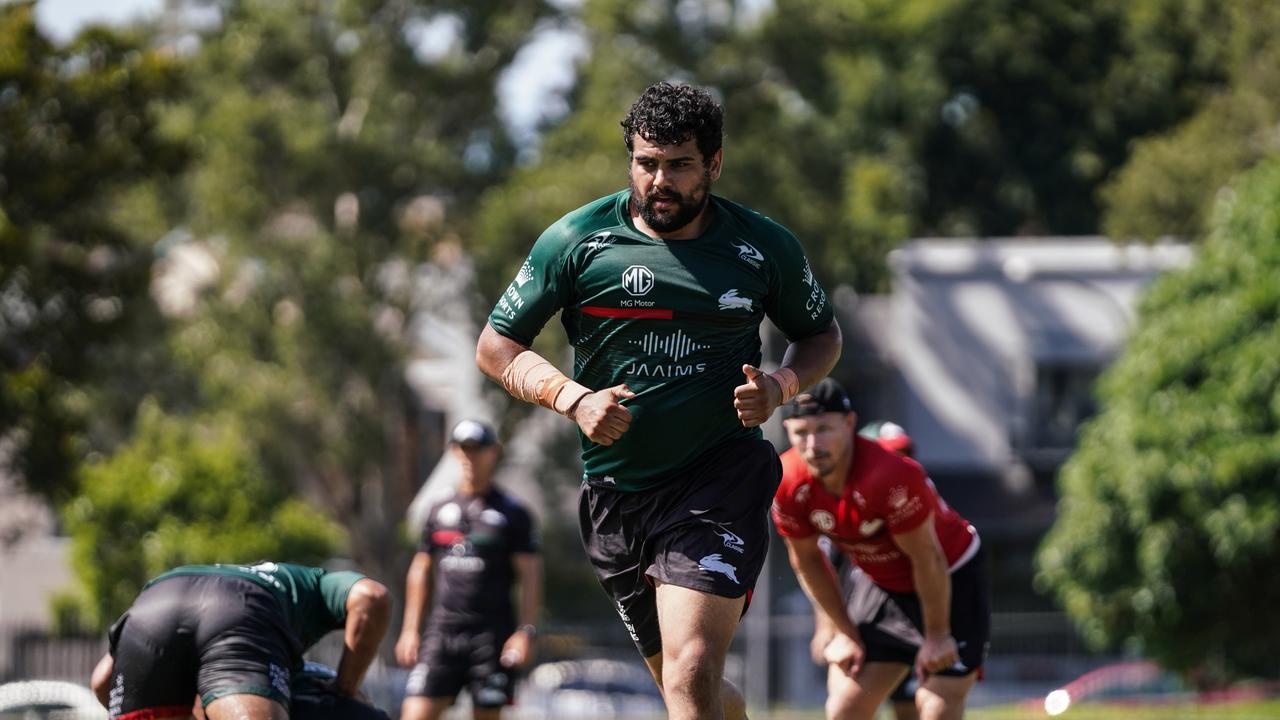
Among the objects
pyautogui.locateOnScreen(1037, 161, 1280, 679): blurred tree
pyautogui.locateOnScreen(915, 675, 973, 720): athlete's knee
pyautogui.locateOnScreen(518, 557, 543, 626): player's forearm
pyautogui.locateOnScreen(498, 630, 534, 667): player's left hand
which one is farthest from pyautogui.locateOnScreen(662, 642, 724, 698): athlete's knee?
pyautogui.locateOnScreen(1037, 161, 1280, 679): blurred tree

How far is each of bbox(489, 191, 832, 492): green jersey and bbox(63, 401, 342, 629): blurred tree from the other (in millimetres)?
27225

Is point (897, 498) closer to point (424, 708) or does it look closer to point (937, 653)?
point (937, 653)

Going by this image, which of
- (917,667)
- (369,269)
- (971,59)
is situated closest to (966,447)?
(971,59)

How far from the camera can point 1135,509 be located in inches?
1015

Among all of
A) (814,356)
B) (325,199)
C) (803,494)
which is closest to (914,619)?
(803,494)

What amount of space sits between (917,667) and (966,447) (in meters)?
41.3

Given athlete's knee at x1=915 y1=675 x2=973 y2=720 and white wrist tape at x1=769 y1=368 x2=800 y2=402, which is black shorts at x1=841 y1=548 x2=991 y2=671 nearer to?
athlete's knee at x1=915 y1=675 x2=973 y2=720

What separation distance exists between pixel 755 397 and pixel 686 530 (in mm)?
562

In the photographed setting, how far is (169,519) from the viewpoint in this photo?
113 ft

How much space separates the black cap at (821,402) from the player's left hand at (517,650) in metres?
3.83

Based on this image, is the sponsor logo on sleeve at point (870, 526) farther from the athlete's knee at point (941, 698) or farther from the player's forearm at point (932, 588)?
the athlete's knee at point (941, 698)

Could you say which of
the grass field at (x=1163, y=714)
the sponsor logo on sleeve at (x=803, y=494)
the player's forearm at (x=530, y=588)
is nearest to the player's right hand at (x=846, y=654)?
the sponsor logo on sleeve at (x=803, y=494)

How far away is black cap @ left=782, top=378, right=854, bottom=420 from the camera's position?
28.3 ft

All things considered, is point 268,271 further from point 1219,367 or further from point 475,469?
point 475,469
